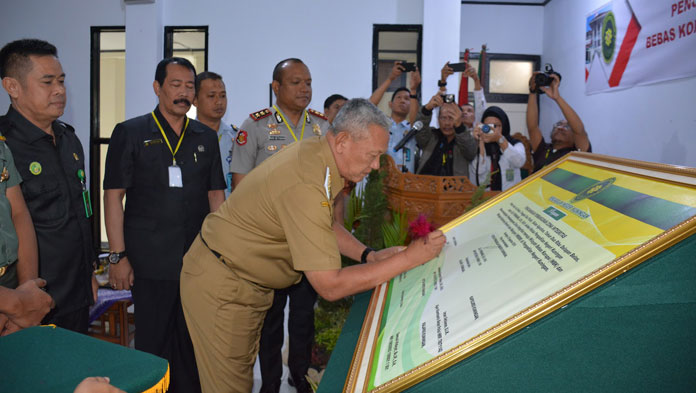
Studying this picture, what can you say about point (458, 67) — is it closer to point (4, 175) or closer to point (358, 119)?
point (358, 119)

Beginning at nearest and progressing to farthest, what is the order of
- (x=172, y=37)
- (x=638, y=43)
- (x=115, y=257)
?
(x=115, y=257), (x=638, y=43), (x=172, y=37)

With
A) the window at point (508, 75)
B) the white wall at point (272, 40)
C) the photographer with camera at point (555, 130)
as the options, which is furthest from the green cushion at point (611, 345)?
the window at point (508, 75)

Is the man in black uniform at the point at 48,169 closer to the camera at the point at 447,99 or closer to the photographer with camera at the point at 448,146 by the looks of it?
the photographer with camera at the point at 448,146

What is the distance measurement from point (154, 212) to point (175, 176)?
17 centimetres

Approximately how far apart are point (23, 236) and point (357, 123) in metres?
1.11

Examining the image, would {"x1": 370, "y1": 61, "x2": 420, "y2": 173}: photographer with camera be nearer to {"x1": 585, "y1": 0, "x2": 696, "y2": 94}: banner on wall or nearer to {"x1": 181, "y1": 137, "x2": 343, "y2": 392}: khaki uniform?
{"x1": 585, "y1": 0, "x2": 696, "y2": 94}: banner on wall

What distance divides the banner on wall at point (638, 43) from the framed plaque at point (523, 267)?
306 centimetres

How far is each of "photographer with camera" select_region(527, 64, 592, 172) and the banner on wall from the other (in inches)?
44.9

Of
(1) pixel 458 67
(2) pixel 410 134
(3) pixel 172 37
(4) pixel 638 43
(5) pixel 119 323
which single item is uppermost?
(3) pixel 172 37

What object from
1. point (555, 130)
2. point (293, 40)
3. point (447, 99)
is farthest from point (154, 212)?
point (293, 40)

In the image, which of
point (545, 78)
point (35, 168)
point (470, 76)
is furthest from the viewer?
point (470, 76)

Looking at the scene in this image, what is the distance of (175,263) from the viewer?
80.3 inches

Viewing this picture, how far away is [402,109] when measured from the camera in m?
3.76

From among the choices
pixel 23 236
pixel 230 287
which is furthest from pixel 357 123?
pixel 23 236
